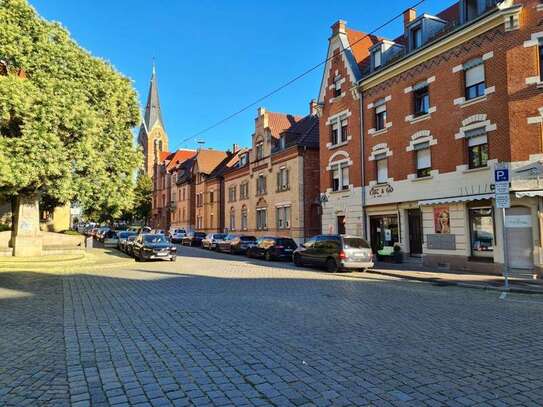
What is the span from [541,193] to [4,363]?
16957 millimetres

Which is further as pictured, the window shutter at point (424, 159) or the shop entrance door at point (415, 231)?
the shop entrance door at point (415, 231)

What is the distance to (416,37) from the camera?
2230 cm

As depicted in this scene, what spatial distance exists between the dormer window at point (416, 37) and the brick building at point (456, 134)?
7 centimetres

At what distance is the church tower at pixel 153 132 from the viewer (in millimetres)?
96500

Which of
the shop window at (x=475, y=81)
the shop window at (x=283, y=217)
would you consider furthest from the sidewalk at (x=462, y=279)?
the shop window at (x=283, y=217)

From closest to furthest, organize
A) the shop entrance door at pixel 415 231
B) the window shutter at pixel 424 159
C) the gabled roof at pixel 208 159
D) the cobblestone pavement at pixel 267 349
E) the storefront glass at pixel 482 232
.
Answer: the cobblestone pavement at pixel 267 349
the storefront glass at pixel 482 232
the window shutter at pixel 424 159
the shop entrance door at pixel 415 231
the gabled roof at pixel 208 159

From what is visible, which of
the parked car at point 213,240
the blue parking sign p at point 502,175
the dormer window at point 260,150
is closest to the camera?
the blue parking sign p at point 502,175

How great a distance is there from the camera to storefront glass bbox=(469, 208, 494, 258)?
17.9 m

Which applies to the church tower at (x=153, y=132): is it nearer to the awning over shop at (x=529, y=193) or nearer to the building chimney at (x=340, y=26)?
the building chimney at (x=340, y=26)

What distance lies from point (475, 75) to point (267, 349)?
17.3 m

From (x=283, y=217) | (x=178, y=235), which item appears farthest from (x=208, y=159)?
(x=283, y=217)

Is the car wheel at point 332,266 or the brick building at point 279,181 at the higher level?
the brick building at point 279,181

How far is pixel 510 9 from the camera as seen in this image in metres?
16.8

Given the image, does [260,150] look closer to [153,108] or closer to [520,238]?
[520,238]
